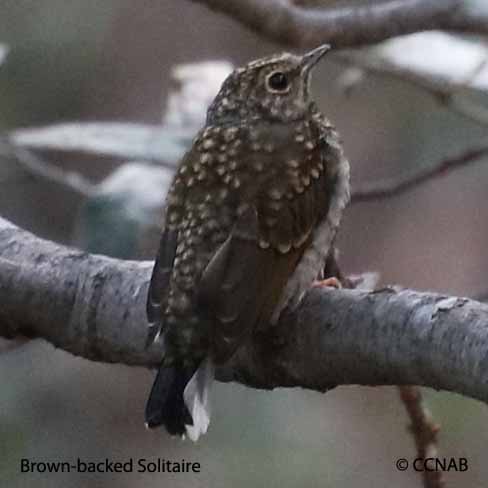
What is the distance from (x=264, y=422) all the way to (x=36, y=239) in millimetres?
2682

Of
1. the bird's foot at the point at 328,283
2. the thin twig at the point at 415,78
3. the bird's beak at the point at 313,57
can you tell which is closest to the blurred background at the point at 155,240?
the thin twig at the point at 415,78

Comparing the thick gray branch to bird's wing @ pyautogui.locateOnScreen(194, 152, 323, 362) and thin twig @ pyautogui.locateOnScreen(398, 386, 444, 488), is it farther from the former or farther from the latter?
thin twig @ pyautogui.locateOnScreen(398, 386, 444, 488)

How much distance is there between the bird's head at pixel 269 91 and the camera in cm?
344

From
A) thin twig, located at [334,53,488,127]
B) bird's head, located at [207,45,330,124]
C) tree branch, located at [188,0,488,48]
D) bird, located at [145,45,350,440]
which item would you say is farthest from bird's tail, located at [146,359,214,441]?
thin twig, located at [334,53,488,127]

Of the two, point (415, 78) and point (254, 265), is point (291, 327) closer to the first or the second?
point (254, 265)

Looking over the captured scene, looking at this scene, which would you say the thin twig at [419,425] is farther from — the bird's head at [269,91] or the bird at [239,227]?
the bird's head at [269,91]

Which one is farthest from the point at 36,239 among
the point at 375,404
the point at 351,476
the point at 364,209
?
the point at 364,209

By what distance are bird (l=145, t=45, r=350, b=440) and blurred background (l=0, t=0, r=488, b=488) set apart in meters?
1.37

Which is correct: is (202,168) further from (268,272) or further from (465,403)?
(465,403)

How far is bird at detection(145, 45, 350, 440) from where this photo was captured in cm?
284

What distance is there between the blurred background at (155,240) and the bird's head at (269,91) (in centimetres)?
128

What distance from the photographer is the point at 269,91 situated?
344 centimetres

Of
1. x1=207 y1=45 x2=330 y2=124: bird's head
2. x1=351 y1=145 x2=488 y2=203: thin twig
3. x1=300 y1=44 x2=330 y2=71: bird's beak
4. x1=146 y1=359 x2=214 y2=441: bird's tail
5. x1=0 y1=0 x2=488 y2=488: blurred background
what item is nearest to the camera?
x1=146 y1=359 x2=214 y2=441: bird's tail

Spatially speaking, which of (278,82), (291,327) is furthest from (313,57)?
(291,327)
